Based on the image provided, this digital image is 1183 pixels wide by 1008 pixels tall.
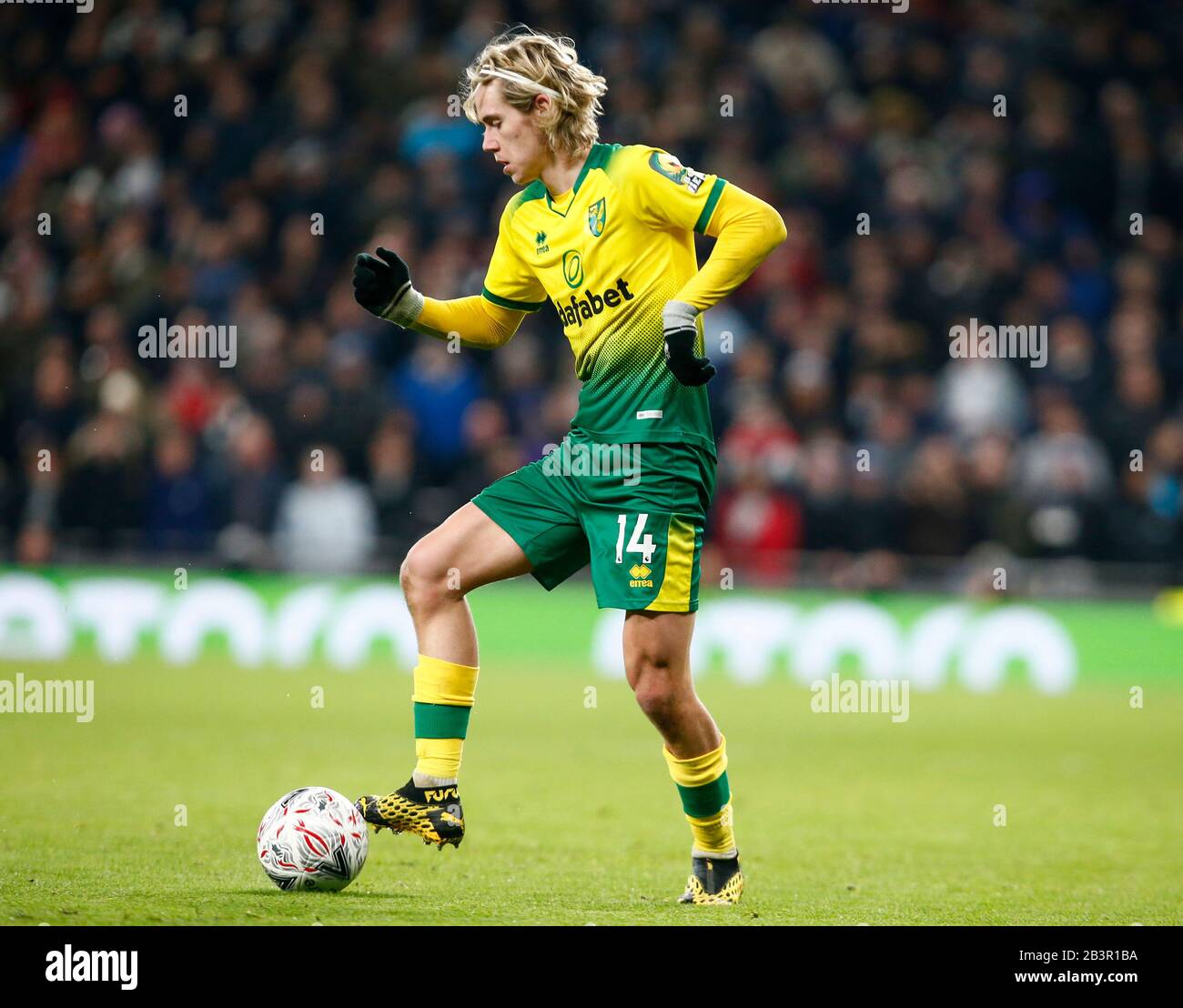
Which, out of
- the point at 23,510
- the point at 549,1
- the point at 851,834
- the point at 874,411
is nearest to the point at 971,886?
the point at 851,834

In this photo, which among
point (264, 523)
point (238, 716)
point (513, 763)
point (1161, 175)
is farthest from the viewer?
point (1161, 175)

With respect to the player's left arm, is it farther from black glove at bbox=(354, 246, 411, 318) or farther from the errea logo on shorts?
black glove at bbox=(354, 246, 411, 318)

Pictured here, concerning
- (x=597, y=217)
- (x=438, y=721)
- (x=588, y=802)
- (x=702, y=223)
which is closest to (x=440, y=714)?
(x=438, y=721)

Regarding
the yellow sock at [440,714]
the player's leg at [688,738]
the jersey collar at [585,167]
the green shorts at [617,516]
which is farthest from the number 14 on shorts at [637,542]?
the jersey collar at [585,167]

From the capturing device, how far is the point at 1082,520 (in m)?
13.8

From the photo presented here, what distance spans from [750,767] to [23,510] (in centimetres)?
744

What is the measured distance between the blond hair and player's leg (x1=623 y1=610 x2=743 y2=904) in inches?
64.0

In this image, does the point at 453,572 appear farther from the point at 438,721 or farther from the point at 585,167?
the point at 585,167

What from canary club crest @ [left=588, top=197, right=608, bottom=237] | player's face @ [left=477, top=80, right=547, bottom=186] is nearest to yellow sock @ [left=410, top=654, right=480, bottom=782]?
canary club crest @ [left=588, top=197, right=608, bottom=237]

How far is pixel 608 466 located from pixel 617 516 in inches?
7.1

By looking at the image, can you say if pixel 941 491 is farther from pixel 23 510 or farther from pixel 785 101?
pixel 23 510

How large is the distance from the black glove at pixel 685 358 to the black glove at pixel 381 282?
108 cm

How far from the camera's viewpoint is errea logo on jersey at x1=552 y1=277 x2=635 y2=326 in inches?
232

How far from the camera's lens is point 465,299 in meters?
6.37
